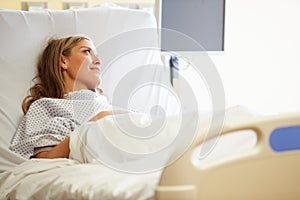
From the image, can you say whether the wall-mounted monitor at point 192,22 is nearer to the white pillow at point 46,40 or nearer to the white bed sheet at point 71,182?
the white pillow at point 46,40

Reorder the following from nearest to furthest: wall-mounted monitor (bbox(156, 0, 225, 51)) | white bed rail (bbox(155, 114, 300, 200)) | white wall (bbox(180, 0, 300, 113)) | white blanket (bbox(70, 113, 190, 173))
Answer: white bed rail (bbox(155, 114, 300, 200)) → white blanket (bbox(70, 113, 190, 173)) → wall-mounted monitor (bbox(156, 0, 225, 51)) → white wall (bbox(180, 0, 300, 113))

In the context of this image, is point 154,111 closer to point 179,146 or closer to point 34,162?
point 34,162

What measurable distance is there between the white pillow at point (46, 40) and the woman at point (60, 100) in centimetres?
5

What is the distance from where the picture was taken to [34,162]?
1.62m

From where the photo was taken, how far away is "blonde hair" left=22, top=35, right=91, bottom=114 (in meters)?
2.12

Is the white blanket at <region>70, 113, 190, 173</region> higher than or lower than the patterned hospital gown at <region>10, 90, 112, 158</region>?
higher

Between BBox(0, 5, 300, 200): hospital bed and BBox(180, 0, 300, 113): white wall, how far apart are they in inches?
31.1

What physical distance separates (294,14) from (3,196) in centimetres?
225

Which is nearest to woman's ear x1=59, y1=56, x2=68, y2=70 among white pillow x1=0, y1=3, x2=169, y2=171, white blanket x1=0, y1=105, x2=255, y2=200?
white pillow x1=0, y1=3, x2=169, y2=171

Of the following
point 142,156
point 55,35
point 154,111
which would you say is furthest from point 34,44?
point 142,156

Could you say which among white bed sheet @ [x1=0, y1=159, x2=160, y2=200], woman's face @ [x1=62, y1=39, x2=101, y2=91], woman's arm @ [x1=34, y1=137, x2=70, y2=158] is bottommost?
woman's arm @ [x1=34, y1=137, x2=70, y2=158]

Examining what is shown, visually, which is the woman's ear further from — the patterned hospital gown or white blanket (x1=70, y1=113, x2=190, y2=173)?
white blanket (x1=70, y1=113, x2=190, y2=173)

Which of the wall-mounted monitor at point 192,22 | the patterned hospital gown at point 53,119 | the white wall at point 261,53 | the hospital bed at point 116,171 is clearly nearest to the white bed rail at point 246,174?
the hospital bed at point 116,171

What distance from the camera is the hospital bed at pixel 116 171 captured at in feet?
3.48
